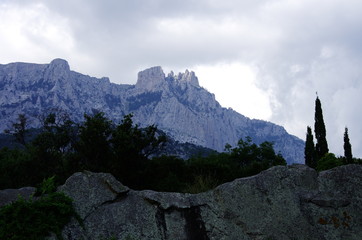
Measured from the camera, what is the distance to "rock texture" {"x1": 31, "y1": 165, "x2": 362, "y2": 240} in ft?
32.4

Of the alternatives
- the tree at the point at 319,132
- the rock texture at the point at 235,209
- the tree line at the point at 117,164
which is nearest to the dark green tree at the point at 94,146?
the tree line at the point at 117,164

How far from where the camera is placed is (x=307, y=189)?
1100 centimetres

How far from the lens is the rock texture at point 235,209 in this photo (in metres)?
9.88

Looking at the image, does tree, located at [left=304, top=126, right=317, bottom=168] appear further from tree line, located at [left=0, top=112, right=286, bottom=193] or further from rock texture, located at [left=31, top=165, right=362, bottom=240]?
rock texture, located at [left=31, top=165, right=362, bottom=240]

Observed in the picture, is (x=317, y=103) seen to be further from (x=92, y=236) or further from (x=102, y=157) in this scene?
(x=92, y=236)

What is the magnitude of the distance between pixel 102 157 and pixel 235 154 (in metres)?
39.9

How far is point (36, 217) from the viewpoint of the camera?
898 centimetres

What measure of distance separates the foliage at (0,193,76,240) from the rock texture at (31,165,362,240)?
441mm

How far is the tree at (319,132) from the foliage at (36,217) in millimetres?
56252

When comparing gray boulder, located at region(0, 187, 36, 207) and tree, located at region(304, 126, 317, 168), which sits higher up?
tree, located at region(304, 126, 317, 168)

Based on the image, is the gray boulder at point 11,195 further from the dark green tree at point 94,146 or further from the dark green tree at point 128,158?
the dark green tree at point 94,146

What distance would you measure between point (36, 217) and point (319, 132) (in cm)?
5965

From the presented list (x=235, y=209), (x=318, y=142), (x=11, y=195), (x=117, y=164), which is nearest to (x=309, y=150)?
(x=318, y=142)

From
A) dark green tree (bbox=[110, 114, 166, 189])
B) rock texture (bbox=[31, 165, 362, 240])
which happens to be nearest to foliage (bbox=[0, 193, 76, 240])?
rock texture (bbox=[31, 165, 362, 240])
